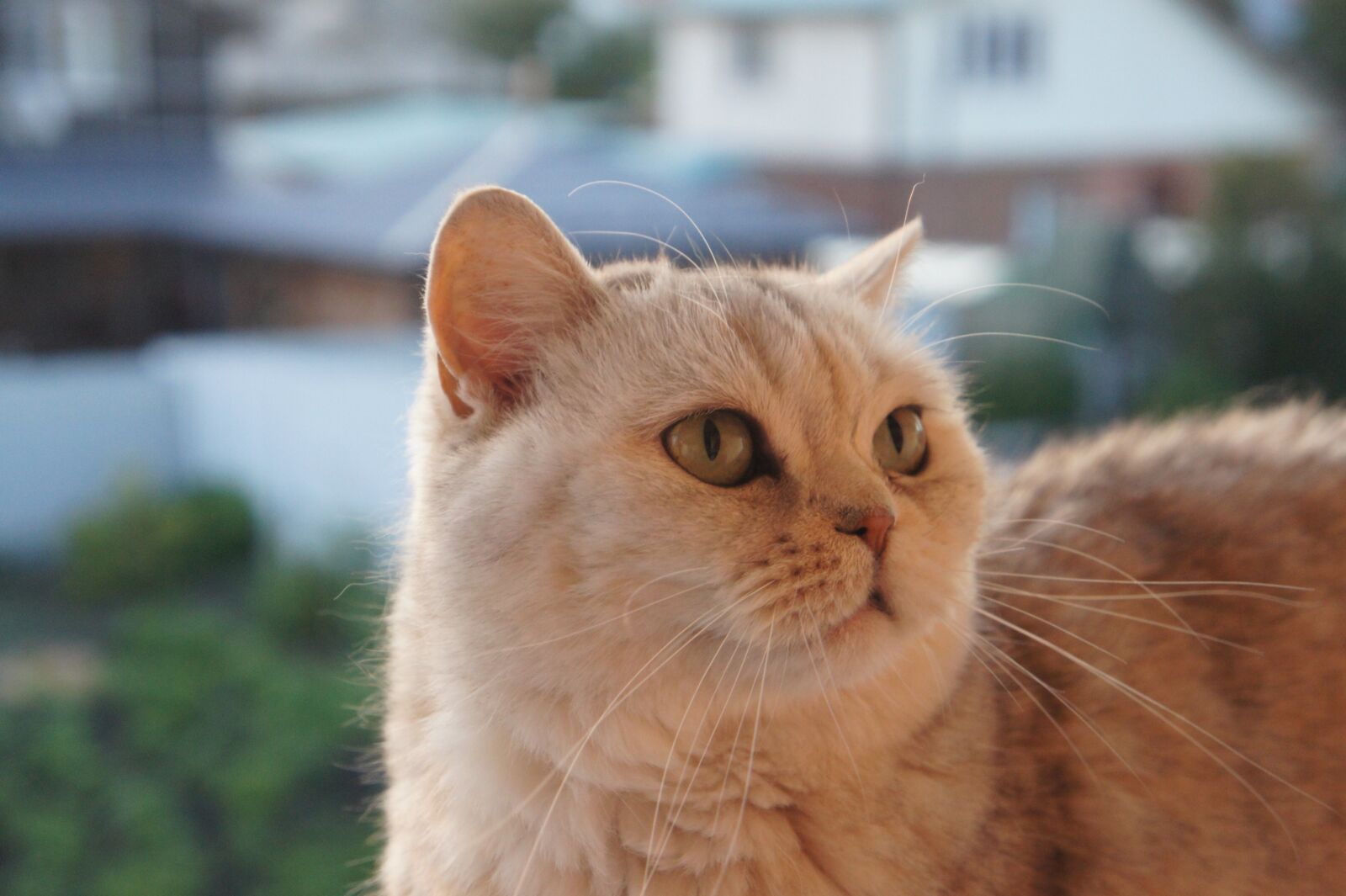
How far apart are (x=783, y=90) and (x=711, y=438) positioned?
5083mm

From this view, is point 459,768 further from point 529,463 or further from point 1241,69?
point 1241,69

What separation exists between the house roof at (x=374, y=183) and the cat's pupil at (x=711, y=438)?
2.76 metres

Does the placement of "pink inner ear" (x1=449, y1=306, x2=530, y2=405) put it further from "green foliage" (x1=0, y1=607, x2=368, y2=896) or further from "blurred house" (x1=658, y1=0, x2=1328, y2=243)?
"blurred house" (x1=658, y1=0, x2=1328, y2=243)

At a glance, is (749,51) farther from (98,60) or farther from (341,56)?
(98,60)

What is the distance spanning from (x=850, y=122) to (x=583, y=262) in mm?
4640

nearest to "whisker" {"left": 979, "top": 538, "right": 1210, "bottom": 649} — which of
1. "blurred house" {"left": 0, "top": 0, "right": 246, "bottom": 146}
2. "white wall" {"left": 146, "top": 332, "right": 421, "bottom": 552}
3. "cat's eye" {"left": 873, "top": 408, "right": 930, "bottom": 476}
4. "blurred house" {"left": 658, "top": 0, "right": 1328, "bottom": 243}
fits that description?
"cat's eye" {"left": 873, "top": 408, "right": 930, "bottom": 476}

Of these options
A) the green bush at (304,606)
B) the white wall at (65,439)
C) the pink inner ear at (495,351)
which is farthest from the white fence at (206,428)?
the pink inner ear at (495,351)

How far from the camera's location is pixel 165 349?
17.9 feet

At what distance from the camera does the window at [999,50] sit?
210 inches

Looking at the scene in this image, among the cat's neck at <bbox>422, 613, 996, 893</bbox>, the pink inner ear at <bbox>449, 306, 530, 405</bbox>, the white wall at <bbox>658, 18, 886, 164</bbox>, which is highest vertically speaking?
the white wall at <bbox>658, 18, 886, 164</bbox>

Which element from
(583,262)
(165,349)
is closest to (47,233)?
(165,349)

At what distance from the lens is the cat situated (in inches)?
31.5

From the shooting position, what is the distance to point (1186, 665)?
38.1 inches

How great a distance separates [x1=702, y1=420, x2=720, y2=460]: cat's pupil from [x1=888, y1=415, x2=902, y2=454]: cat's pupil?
0.53ft
